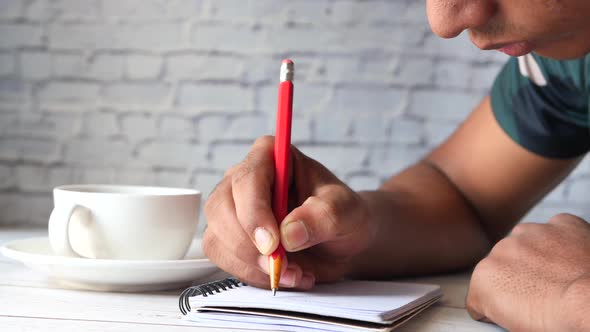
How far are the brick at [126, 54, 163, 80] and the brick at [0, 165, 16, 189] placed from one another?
1.36 ft

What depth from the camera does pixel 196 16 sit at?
1840 millimetres

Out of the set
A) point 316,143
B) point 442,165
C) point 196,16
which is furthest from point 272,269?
point 196,16

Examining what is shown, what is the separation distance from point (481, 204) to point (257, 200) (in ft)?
1.90

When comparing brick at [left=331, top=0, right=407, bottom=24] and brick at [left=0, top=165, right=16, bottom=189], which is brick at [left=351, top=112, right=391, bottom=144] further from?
brick at [left=0, top=165, right=16, bottom=189]

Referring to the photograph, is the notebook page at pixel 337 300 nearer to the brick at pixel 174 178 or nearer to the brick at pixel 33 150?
the brick at pixel 174 178

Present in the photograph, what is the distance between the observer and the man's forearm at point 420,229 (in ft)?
3.07

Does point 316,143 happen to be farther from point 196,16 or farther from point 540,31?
point 540,31

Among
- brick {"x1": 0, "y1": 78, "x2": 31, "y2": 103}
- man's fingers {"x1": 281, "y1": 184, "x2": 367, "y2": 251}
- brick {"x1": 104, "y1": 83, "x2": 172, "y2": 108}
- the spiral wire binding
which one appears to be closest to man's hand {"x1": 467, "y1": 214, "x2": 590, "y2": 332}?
man's fingers {"x1": 281, "y1": 184, "x2": 367, "y2": 251}

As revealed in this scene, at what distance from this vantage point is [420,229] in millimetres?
1013

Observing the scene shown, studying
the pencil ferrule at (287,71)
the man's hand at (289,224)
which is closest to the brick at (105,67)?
the man's hand at (289,224)

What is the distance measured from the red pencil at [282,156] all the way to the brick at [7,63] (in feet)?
4.56

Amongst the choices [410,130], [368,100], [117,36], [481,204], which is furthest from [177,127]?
[481,204]

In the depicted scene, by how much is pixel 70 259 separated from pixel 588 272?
502mm

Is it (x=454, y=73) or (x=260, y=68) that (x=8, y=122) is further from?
(x=454, y=73)
